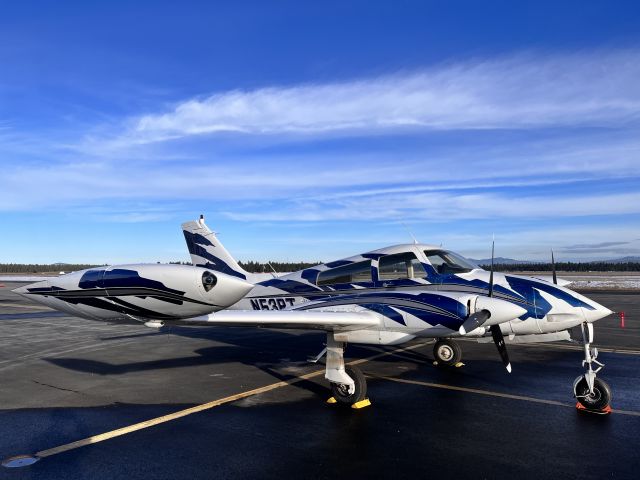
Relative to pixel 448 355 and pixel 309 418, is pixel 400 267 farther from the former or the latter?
pixel 309 418

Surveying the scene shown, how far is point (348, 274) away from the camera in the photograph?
1162 cm

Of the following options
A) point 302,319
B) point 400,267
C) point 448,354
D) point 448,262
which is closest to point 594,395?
point 448,262

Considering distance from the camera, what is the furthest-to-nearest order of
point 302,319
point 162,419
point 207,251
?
point 207,251, point 302,319, point 162,419

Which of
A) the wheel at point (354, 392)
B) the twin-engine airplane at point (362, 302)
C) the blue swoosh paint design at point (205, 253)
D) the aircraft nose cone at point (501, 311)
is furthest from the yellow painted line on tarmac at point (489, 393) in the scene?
the blue swoosh paint design at point (205, 253)

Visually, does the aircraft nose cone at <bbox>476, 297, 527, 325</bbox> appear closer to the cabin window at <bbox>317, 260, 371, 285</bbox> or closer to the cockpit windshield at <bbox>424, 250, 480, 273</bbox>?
the cockpit windshield at <bbox>424, 250, 480, 273</bbox>

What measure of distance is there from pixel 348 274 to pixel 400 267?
1.25m

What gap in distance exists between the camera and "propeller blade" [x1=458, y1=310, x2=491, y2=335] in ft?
27.5

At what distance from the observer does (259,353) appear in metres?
14.8

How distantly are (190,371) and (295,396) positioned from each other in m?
3.75

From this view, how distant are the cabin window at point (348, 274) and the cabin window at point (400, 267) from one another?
0.34 m

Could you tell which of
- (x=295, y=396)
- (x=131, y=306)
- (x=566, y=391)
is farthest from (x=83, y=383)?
(x=566, y=391)

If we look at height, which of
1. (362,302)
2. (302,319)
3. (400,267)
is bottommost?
(302,319)

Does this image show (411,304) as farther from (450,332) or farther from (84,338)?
(84,338)

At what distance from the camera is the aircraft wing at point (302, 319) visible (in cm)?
830
